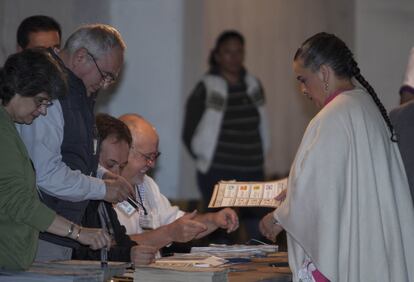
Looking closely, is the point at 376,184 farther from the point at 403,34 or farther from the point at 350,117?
the point at 403,34

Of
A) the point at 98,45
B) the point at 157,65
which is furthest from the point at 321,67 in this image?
the point at 157,65

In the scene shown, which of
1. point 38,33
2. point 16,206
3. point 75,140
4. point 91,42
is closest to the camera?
point 16,206

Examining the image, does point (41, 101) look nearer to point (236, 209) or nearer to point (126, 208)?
point (126, 208)

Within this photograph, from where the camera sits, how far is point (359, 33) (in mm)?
11898

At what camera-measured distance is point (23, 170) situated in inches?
172

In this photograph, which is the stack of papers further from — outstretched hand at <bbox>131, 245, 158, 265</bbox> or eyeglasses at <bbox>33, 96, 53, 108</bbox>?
eyeglasses at <bbox>33, 96, 53, 108</bbox>

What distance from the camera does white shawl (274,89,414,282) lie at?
199 inches

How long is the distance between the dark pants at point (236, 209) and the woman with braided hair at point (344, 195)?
3998 millimetres

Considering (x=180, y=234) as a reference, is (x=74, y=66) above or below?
above

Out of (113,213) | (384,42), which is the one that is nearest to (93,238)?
(113,213)

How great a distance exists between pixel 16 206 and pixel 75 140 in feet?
2.65

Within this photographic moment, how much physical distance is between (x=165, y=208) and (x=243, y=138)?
10.3 ft

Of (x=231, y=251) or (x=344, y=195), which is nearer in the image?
(x=344, y=195)

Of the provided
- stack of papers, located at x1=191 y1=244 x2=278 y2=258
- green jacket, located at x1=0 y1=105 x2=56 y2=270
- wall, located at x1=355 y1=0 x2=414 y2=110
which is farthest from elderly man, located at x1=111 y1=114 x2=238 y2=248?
wall, located at x1=355 y1=0 x2=414 y2=110
